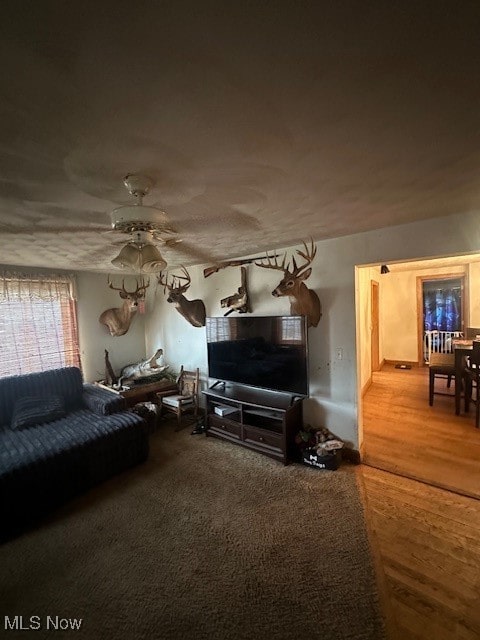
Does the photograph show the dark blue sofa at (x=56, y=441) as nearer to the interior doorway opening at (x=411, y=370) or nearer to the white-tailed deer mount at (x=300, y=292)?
the white-tailed deer mount at (x=300, y=292)

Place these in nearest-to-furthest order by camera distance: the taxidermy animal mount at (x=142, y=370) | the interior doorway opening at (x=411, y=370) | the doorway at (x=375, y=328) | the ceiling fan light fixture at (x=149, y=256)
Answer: the ceiling fan light fixture at (x=149, y=256)
the interior doorway opening at (x=411, y=370)
the taxidermy animal mount at (x=142, y=370)
the doorway at (x=375, y=328)

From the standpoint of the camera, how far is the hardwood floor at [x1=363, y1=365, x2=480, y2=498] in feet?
8.71

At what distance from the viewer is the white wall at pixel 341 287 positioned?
237 centimetres

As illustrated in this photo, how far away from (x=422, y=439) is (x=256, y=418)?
1970 millimetres

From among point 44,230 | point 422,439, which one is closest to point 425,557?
point 422,439

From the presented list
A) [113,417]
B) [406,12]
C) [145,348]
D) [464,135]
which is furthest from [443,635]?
[145,348]

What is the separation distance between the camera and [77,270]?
4.15 meters

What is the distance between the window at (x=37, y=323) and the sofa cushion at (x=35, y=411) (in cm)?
75

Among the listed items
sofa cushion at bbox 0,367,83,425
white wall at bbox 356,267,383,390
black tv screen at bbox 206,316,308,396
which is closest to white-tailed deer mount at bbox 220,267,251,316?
black tv screen at bbox 206,316,308,396

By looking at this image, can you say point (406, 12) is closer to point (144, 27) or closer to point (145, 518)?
point (144, 27)

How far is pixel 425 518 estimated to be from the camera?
7.09 feet

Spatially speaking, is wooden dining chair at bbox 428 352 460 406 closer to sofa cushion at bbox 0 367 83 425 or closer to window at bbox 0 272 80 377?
sofa cushion at bbox 0 367 83 425

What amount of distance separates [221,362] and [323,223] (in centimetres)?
214

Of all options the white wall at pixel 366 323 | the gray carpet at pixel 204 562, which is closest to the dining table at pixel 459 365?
the white wall at pixel 366 323
